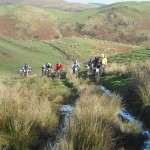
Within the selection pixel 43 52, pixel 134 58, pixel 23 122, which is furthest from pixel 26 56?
pixel 23 122

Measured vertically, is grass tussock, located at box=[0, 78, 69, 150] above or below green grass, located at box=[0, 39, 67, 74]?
above

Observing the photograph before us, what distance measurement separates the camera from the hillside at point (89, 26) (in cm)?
10478

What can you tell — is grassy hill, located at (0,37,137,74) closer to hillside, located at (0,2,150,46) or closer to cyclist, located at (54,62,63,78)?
cyclist, located at (54,62,63,78)

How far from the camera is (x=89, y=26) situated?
121 meters

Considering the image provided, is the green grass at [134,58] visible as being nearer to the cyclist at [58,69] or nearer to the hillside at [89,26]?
the cyclist at [58,69]

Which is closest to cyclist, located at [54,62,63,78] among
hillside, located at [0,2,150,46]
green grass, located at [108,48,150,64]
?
green grass, located at [108,48,150,64]

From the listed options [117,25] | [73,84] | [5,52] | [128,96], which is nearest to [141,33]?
[117,25]

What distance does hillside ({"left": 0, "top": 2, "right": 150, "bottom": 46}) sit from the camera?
104781mm

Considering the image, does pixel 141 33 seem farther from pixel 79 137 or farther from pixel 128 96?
pixel 79 137

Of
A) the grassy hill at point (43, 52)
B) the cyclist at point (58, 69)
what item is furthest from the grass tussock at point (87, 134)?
the grassy hill at point (43, 52)

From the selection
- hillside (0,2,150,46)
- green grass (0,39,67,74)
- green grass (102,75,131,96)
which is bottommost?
green grass (0,39,67,74)

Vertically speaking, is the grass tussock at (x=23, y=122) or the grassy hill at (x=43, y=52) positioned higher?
the grass tussock at (x=23, y=122)

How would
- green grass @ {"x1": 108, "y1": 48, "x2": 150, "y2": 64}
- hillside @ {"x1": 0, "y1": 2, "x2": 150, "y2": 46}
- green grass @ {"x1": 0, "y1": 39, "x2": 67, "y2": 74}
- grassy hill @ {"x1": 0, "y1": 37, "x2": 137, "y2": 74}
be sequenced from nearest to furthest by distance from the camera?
green grass @ {"x1": 108, "y1": 48, "x2": 150, "y2": 64} → green grass @ {"x1": 0, "y1": 39, "x2": 67, "y2": 74} → grassy hill @ {"x1": 0, "y1": 37, "x2": 137, "y2": 74} → hillside @ {"x1": 0, "y1": 2, "x2": 150, "y2": 46}

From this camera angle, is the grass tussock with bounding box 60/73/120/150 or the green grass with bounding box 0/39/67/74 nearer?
the grass tussock with bounding box 60/73/120/150
